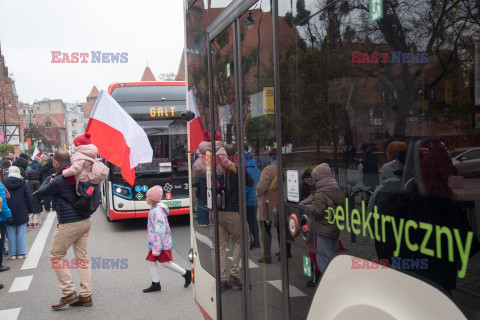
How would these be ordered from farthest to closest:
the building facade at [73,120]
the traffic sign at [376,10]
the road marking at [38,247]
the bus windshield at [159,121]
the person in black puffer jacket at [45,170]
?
1. the building facade at [73,120]
2. the person in black puffer jacket at [45,170]
3. the bus windshield at [159,121]
4. the road marking at [38,247]
5. the traffic sign at [376,10]

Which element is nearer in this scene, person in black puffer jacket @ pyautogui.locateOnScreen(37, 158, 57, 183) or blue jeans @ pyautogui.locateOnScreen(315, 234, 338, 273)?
blue jeans @ pyautogui.locateOnScreen(315, 234, 338, 273)

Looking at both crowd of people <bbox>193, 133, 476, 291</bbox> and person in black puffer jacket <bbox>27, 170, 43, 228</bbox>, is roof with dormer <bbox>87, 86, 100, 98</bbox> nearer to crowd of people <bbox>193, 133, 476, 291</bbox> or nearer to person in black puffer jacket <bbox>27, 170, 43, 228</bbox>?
person in black puffer jacket <bbox>27, 170, 43, 228</bbox>

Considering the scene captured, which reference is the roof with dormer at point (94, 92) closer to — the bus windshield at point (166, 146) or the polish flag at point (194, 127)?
the bus windshield at point (166, 146)

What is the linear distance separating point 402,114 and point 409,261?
0.45 m

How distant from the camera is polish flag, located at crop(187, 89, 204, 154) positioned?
3.37 meters

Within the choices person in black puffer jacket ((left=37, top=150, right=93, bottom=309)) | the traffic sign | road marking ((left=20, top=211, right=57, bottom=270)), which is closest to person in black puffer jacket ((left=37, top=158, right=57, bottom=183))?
road marking ((left=20, top=211, right=57, bottom=270))

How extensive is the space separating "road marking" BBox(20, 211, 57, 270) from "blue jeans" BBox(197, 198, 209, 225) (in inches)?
196

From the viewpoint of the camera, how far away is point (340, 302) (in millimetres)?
1663

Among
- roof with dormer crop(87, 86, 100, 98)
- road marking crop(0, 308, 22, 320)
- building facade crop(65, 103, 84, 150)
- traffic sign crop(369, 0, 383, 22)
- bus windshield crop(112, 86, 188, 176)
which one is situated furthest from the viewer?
building facade crop(65, 103, 84, 150)

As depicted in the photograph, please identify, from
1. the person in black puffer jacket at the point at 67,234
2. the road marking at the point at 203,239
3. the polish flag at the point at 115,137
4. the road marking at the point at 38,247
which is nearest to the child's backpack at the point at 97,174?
the person in black puffer jacket at the point at 67,234

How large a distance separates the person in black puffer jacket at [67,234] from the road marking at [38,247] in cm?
240

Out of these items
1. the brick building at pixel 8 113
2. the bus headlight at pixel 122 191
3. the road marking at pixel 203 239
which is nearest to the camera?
the road marking at pixel 203 239

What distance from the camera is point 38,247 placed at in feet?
28.9

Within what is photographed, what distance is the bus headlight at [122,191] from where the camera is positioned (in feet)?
32.5
